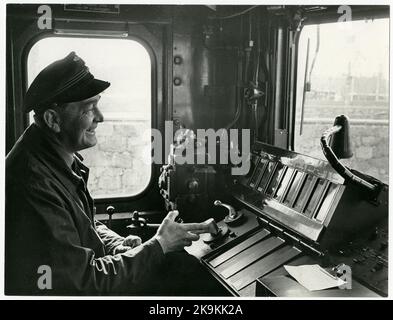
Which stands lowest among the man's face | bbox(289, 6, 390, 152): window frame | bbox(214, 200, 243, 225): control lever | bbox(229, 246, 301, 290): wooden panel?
bbox(229, 246, 301, 290): wooden panel

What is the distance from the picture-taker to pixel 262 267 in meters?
2.25

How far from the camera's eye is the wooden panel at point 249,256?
2.33 meters

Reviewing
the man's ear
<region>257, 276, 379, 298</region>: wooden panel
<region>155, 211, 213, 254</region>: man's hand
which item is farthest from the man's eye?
<region>257, 276, 379, 298</region>: wooden panel

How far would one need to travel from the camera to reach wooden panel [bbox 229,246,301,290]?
86.2 inches

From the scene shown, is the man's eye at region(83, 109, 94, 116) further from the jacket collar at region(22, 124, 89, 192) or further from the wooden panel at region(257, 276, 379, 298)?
the wooden panel at region(257, 276, 379, 298)

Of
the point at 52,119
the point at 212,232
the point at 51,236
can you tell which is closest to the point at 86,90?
the point at 52,119

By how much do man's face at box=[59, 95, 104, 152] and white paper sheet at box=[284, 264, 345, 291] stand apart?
1.23m

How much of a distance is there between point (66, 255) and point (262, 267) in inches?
40.0

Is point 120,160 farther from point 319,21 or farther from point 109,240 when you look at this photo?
point 319,21

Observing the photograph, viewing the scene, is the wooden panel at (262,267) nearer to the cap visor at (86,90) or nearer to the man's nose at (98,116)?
the man's nose at (98,116)

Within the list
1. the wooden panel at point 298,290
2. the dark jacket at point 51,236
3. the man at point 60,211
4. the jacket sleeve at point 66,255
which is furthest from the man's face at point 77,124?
the wooden panel at point 298,290
